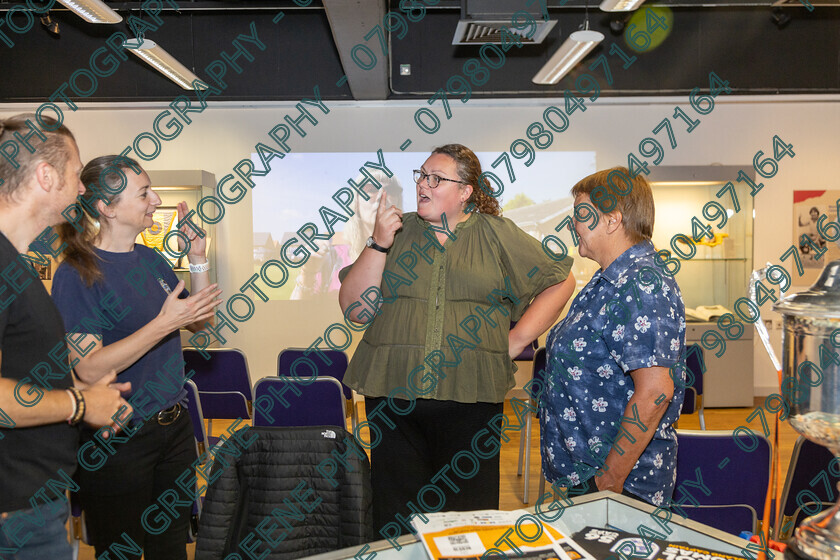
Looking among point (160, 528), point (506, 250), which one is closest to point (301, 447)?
point (160, 528)

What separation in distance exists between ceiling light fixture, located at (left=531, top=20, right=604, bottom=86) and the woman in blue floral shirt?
9.86 ft

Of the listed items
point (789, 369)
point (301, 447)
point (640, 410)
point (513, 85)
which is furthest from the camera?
point (513, 85)

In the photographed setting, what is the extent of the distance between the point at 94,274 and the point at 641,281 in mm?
1540

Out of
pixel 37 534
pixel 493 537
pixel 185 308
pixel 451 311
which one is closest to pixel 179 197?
pixel 185 308

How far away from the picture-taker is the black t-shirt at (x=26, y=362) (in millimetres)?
1310

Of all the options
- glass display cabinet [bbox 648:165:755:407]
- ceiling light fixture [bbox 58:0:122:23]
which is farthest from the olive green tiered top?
glass display cabinet [bbox 648:165:755:407]

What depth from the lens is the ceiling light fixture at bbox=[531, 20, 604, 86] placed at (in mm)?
4328

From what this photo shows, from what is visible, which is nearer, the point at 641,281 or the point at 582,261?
the point at 641,281

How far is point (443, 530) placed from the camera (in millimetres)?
1223

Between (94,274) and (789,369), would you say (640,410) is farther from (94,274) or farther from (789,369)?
(94,274)

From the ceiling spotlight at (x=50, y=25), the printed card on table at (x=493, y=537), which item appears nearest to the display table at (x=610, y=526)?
the printed card on table at (x=493, y=537)

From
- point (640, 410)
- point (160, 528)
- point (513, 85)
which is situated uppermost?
point (513, 85)

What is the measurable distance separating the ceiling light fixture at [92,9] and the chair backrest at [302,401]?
278 centimetres

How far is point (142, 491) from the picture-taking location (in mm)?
1812
